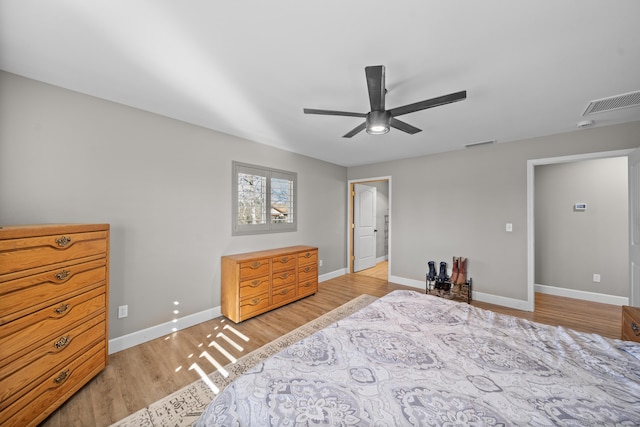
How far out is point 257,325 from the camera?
2.89m

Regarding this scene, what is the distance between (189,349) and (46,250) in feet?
4.83

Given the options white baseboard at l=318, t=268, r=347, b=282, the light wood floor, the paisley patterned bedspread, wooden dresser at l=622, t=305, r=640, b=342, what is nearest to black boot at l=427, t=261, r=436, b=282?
the light wood floor

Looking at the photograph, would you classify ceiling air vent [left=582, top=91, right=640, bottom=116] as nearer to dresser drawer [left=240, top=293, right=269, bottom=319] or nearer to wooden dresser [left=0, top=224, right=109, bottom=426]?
dresser drawer [left=240, top=293, right=269, bottom=319]

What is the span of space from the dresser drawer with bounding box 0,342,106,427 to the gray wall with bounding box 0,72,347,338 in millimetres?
495

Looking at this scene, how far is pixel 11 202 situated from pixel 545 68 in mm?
4295

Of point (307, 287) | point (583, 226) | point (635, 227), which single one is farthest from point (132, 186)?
point (583, 226)

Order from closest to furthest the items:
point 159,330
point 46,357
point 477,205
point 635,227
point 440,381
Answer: point 440,381 < point 46,357 < point 635,227 < point 159,330 < point 477,205

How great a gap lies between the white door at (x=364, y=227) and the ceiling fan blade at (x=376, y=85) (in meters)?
3.62

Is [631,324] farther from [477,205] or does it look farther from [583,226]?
[583,226]

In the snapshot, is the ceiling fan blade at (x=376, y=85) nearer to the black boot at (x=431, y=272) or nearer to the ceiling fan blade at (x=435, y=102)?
the ceiling fan blade at (x=435, y=102)

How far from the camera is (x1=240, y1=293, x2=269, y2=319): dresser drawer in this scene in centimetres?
295

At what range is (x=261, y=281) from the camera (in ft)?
10.4

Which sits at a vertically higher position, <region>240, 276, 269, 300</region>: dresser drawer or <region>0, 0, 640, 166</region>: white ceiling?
<region>0, 0, 640, 166</region>: white ceiling

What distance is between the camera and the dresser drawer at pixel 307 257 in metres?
3.77
